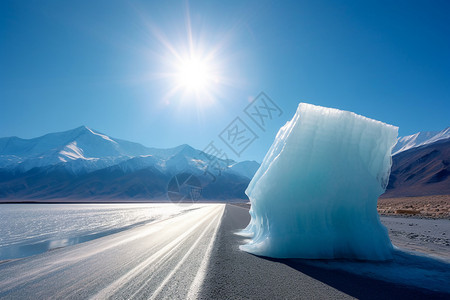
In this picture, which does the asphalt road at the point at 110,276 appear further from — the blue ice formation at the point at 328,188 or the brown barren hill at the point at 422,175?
the brown barren hill at the point at 422,175

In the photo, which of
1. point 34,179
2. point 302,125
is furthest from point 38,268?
point 34,179

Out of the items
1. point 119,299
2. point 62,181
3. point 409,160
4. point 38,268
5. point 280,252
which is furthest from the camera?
point 62,181

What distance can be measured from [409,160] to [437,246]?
17029 centimetres

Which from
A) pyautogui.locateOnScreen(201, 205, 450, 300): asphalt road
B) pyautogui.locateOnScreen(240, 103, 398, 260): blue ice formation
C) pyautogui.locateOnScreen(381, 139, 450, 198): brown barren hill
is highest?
pyautogui.locateOnScreen(381, 139, 450, 198): brown barren hill

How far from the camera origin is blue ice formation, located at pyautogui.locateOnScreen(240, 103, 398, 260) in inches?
262

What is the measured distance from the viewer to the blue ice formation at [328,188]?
21.8ft

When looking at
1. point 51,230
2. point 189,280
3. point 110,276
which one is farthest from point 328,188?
point 51,230

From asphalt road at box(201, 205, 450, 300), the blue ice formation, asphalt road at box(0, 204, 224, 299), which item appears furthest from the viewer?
the blue ice formation

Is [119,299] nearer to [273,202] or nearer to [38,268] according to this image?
[38,268]

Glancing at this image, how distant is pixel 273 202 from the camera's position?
7.52 meters

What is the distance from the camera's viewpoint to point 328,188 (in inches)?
269

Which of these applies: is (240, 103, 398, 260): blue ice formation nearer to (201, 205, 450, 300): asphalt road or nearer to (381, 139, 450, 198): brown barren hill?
(201, 205, 450, 300): asphalt road

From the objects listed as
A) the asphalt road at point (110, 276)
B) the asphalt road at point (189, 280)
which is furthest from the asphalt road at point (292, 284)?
the asphalt road at point (110, 276)

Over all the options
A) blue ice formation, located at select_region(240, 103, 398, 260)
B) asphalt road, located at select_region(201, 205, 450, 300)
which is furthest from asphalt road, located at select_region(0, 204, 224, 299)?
blue ice formation, located at select_region(240, 103, 398, 260)
